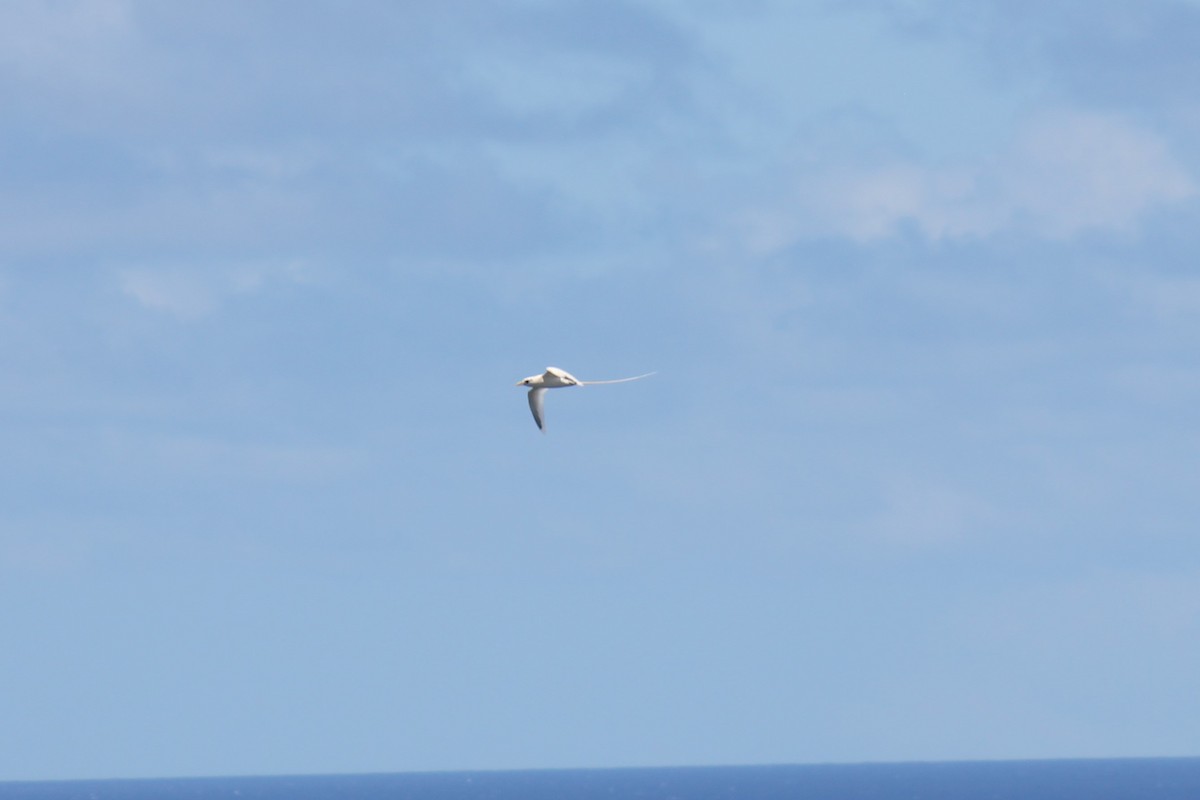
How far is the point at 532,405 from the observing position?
84250 mm

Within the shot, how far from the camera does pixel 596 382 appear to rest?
7394 cm

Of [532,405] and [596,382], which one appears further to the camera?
[532,405]

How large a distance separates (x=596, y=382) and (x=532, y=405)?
34.6 ft
